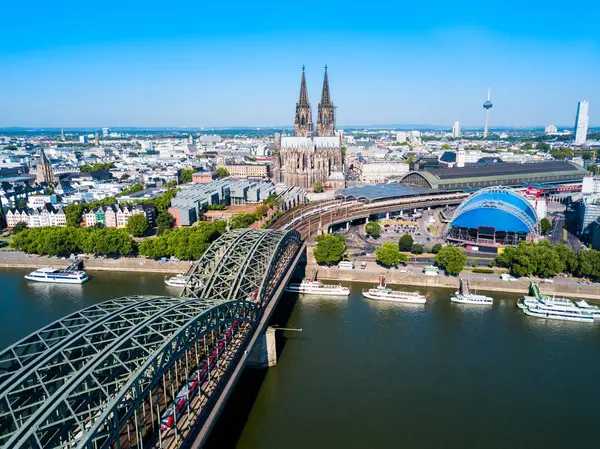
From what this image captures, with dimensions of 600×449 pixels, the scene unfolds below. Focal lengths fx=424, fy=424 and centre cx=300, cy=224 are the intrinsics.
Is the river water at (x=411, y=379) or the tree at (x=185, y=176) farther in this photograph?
the tree at (x=185, y=176)

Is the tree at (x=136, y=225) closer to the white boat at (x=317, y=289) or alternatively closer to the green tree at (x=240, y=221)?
the green tree at (x=240, y=221)

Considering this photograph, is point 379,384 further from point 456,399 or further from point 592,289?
point 592,289

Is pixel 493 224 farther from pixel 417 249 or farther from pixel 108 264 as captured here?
pixel 108 264

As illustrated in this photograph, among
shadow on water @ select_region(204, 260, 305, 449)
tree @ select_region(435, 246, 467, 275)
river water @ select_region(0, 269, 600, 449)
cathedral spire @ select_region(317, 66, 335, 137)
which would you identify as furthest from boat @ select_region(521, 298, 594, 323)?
cathedral spire @ select_region(317, 66, 335, 137)

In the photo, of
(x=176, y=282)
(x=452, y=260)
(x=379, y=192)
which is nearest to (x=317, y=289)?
(x=452, y=260)

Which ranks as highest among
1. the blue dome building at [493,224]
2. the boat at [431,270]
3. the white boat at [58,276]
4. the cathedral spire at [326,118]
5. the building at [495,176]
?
the cathedral spire at [326,118]

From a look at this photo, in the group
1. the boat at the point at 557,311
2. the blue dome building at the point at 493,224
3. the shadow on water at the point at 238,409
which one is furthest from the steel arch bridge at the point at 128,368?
the blue dome building at the point at 493,224
